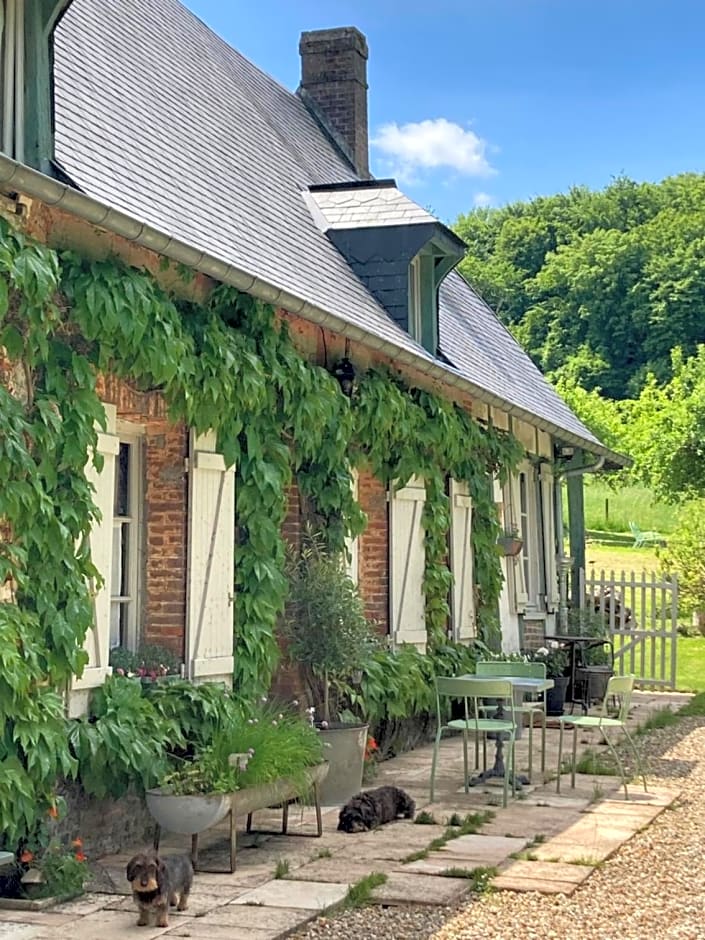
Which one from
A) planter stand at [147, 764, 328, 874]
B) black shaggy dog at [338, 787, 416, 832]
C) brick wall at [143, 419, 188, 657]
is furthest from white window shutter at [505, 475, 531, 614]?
planter stand at [147, 764, 328, 874]

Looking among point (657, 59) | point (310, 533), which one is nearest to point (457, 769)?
point (310, 533)

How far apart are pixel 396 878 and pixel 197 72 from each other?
8181mm

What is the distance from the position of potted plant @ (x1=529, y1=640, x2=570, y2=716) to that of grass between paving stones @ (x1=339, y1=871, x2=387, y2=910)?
6.62 metres

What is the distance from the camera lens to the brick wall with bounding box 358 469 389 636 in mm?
10086

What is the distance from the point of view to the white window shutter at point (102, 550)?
6246mm

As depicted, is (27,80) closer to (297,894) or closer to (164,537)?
(164,537)

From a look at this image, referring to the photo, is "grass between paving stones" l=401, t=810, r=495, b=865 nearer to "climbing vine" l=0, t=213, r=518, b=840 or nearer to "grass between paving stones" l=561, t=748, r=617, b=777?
"climbing vine" l=0, t=213, r=518, b=840

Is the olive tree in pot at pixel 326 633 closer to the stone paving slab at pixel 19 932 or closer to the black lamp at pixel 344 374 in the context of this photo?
the black lamp at pixel 344 374

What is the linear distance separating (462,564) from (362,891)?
20.8ft

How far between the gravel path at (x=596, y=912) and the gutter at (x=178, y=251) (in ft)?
10.3

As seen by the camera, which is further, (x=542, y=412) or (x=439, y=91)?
(x=439, y=91)

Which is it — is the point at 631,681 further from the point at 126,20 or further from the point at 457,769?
the point at 126,20

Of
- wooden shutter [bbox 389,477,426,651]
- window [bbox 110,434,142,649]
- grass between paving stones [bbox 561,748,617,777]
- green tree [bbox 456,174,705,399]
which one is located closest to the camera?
window [bbox 110,434,142,649]

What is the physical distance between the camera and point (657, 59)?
16.6 metres
